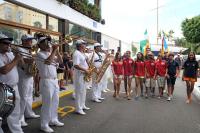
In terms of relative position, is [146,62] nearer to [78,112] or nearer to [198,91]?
[198,91]

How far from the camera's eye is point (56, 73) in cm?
797

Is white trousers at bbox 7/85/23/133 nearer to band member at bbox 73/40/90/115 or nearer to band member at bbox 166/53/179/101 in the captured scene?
band member at bbox 73/40/90/115

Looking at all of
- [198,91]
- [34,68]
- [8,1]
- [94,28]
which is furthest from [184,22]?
[34,68]

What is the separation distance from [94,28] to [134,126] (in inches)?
681

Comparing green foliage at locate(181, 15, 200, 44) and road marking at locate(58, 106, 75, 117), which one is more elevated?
green foliage at locate(181, 15, 200, 44)

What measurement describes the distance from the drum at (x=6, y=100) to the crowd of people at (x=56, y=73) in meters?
0.38

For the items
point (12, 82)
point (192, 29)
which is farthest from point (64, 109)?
point (192, 29)

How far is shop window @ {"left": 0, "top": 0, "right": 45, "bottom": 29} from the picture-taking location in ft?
40.5

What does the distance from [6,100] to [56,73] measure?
8.20ft

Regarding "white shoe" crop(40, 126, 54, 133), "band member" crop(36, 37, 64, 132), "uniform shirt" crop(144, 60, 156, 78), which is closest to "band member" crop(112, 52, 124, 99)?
"uniform shirt" crop(144, 60, 156, 78)

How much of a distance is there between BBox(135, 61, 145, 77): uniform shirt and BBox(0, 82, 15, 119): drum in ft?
26.4

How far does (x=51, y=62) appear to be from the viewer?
24.8 feet

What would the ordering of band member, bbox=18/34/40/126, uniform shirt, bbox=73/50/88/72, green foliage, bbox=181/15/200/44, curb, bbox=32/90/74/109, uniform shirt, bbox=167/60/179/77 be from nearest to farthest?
band member, bbox=18/34/40/126 → uniform shirt, bbox=73/50/88/72 → curb, bbox=32/90/74/109 → uniform shirt, bbox=167/60/179/77 → green foliage, bbox=181/15/200/44

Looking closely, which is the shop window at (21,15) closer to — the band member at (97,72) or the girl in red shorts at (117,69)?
the band member at (97,72)
